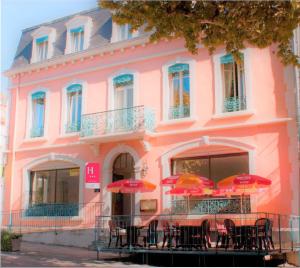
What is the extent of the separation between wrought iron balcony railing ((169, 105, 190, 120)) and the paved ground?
5.75 metres

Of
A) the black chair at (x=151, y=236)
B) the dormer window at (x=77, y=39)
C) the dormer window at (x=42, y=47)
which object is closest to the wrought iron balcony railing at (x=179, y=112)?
the black chair at (x=151, y=236)

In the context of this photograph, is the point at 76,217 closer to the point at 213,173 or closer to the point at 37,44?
the point at 213,173

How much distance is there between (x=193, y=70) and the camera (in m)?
17.2

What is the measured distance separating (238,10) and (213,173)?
784 cm

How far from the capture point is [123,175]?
19219 mm

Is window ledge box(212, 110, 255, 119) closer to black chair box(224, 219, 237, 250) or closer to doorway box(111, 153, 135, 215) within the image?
doorway box(111, 153, 135, 215)

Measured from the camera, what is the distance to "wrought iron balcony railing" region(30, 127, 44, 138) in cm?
2095

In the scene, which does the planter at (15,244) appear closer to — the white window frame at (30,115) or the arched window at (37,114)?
the white window frame at (30,115)

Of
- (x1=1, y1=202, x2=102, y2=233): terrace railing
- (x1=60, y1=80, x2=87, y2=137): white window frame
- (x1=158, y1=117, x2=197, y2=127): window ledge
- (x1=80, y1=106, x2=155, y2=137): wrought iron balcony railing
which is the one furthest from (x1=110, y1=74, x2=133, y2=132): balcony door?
(x1=1, y1=202, x2=102, y2=233): terrace railing

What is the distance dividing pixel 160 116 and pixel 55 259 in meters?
6.83

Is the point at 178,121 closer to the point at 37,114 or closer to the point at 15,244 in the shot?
the point at 15,244

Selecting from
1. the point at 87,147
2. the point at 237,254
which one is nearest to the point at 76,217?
the point at 87,147

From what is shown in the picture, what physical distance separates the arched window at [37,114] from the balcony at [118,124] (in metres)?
3.09

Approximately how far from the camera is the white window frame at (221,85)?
15.9 m
